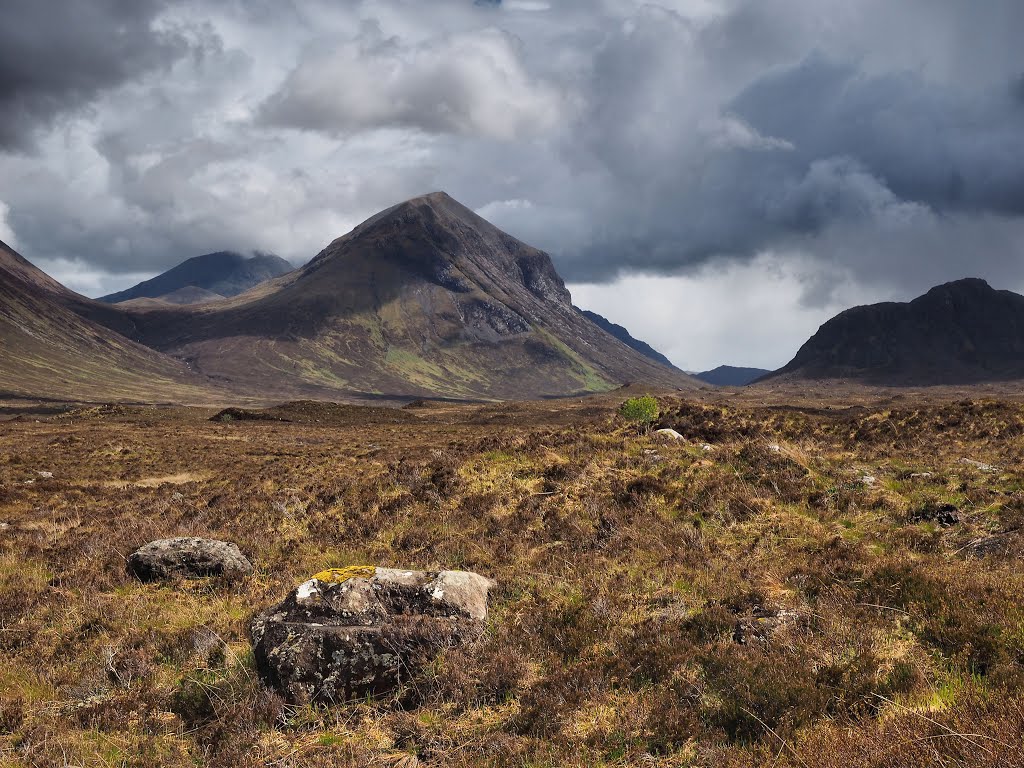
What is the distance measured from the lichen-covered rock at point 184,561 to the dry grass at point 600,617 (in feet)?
1.41

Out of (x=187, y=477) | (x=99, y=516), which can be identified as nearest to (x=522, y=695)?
(x=99, y=516)

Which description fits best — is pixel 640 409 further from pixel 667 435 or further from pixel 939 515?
pixel 939 515

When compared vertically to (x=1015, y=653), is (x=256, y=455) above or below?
below

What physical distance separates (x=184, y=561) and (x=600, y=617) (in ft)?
29.0

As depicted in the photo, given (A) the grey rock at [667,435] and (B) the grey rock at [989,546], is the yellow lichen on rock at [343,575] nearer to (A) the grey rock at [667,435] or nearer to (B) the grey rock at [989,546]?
(B) the grey rock at [989,546]

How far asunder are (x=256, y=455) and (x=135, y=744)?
37.9m

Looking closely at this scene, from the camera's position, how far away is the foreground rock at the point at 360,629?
7.25 meters

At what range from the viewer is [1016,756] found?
13.3 ft

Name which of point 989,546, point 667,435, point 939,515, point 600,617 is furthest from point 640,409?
point 600,617

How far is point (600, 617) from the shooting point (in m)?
8.40

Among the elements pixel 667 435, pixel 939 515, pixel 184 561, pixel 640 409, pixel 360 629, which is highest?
pixel 640 409

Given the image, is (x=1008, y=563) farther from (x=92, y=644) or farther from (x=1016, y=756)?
(x=92, y=644)

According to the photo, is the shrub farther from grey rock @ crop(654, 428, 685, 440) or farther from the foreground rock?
the foreground rock

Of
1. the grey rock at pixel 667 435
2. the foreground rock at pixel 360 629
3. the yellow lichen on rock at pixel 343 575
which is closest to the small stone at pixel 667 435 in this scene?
the grey rock at pixel 667 435
